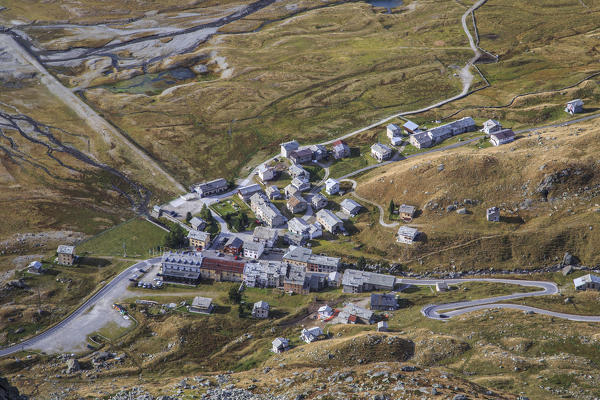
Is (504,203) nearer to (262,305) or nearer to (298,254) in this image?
(298,254)

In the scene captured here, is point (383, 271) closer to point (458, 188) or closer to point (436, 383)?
point (458, 188)

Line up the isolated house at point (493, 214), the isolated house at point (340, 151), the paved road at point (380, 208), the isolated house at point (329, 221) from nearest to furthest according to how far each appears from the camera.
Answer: the isolated house at point (493, 214) → the paved road at point (380, 208) → the isolated house at point (329, 221) → the isolated house at point (340, 151)

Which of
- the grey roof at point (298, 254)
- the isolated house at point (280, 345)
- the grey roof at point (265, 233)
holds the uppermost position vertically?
the grey roof at point (265, 233)

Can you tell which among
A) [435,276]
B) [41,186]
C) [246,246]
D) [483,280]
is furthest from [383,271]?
[41,186]

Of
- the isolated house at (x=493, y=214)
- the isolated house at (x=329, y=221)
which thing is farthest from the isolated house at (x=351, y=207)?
the isolated house at (x=493, y=214)

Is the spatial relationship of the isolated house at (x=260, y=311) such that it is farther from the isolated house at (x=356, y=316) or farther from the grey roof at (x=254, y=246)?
the grey roof at (x=254, y=246)

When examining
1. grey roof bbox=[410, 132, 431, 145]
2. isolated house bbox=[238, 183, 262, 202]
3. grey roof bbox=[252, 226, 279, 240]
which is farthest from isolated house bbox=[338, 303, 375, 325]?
grey roof bbox=[410, 132, 431, 145]

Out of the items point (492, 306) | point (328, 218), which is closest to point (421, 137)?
point (328, 218)
